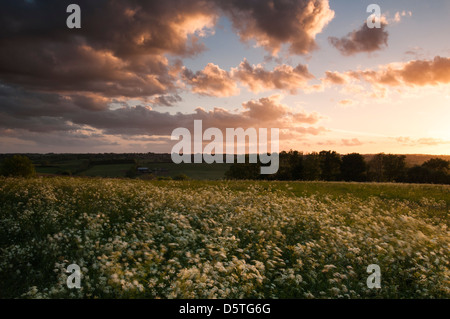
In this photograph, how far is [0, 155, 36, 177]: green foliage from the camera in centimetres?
4294

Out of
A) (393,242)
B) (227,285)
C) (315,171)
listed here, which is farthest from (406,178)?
(227,285)

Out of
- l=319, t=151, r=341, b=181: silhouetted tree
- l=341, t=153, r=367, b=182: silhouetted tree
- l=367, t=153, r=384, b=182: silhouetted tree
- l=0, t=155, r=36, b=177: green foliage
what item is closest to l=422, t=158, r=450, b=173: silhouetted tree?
l=367, t=153, r=384, b=182: silhouetted tree

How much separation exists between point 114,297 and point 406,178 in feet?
275

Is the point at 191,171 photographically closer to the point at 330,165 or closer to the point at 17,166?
the point at 330,165

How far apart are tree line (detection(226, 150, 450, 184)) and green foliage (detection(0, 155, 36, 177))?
4029 centimetres

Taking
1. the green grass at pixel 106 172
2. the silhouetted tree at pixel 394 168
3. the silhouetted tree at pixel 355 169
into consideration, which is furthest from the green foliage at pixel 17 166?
the silhouetted tree at pixel 394 168

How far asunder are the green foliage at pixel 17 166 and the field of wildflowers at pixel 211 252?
32.9 metres

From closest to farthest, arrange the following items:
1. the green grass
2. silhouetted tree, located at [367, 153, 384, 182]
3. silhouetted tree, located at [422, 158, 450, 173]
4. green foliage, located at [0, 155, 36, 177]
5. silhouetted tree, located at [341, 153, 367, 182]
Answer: green foliage, located at [0, 155, 36, 177], silhouetted tree, located at [422, 158, 450, 173], the green grass, silhouetted tree, located at [341, 153, 367, 182], silhouetted tree, located at [367, 153, 384, 182]

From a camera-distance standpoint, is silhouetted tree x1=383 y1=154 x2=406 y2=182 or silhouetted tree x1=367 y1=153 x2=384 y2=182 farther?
silhouetted tree x1=367 y1=153 x2=384 y2=182

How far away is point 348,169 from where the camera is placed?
74125mm

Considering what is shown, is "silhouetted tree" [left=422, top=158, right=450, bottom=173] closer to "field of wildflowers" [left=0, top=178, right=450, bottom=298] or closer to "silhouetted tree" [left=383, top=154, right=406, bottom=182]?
"silhouetted tree" [left=383, top=154, right=406, bottom=182]

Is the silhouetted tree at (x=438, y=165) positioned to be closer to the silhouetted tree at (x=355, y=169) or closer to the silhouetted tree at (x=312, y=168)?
the silhouetted tree at (x=355, y=169)

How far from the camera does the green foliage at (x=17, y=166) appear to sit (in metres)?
42.9
